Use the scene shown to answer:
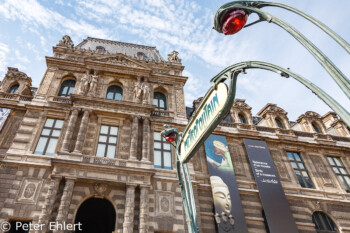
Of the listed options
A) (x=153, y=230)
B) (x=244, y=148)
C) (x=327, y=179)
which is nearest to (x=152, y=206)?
(x=153, y=230)

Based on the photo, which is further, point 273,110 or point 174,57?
point 174,57

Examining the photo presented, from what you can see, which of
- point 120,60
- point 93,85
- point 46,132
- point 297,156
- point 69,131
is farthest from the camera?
point 120,60

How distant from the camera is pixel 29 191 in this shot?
14352mm

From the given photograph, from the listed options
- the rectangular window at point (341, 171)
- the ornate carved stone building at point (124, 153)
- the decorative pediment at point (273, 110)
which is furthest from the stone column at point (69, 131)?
the rectangular window at point (341, 171)

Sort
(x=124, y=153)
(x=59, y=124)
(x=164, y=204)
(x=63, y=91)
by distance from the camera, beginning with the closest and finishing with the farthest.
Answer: (x=164, y=204) < (x=124, y=153) < (x=59, y=124) < (x=63, y=91)

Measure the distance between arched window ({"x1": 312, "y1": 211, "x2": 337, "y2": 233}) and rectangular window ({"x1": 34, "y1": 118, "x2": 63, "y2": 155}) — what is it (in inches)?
746

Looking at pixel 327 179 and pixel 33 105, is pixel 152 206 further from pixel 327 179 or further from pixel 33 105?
pixel 327 179

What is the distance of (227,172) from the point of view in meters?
17.9

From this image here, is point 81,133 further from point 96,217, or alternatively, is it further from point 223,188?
point 223,188

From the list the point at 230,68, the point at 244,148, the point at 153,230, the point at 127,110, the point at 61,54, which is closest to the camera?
the point at 230,68

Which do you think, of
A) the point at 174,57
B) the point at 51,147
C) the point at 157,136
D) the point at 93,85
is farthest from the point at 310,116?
the point at 51,147

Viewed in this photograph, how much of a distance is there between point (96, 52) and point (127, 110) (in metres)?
8.14

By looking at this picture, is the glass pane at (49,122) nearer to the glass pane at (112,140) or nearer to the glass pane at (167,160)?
the glass pane at (112,140)

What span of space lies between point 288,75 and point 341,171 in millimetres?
23055
